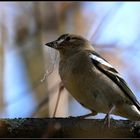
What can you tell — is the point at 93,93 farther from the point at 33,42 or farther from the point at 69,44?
the point at 33,42

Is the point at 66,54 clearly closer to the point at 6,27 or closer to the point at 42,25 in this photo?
the point at 42,25

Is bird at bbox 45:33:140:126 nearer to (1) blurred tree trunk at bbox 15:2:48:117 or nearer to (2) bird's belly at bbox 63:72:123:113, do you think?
(2) bird's belly at bbox 63:72:123:113

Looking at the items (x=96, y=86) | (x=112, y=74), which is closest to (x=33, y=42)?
(x=112, y=74)

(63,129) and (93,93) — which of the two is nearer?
(63,129)

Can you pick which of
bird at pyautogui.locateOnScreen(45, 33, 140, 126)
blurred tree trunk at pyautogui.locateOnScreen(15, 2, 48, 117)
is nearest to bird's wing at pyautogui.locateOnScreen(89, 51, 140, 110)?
bird at pyautogui.locateOnScreen(45, 33, 140, 126)

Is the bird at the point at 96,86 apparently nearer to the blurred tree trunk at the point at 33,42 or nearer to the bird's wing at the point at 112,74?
the bird's wing at the point at 112,74
